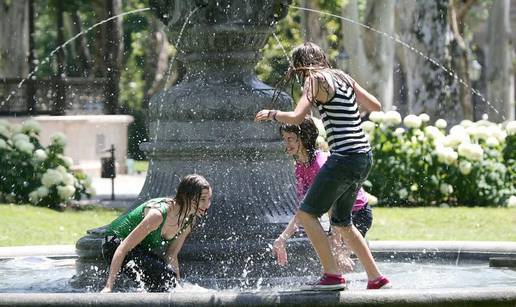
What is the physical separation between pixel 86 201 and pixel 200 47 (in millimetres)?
11457

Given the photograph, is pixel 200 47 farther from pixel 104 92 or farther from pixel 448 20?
pixel 104 92

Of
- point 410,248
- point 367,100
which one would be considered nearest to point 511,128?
point 410,248

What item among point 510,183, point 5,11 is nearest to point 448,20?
point 510,183

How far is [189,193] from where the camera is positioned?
25.5ft

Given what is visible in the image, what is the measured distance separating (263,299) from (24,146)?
1204 cm

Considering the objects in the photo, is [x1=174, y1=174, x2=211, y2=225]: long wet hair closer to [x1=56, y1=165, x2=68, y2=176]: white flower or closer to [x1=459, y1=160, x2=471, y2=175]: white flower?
[x1=56, y1=165, x2=68, y2=176]: white flower

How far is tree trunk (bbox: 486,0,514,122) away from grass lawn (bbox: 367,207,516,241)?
2482 cm

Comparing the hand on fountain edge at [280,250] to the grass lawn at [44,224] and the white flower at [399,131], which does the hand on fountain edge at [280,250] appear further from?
the white flower at [399,131]

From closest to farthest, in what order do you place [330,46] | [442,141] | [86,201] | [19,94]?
[442,141]
[86,201]
[19,94]
[330,46]

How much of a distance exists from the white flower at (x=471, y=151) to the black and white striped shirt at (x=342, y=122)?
10.8 meters

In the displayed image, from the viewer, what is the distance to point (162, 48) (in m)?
41.3

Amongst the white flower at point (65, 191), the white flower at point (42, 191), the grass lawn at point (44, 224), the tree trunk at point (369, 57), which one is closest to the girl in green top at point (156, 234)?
the grass lawn at point (44, 224)

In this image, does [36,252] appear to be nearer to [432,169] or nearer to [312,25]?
[432,169]

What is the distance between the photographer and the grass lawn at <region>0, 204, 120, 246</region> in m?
14.8
